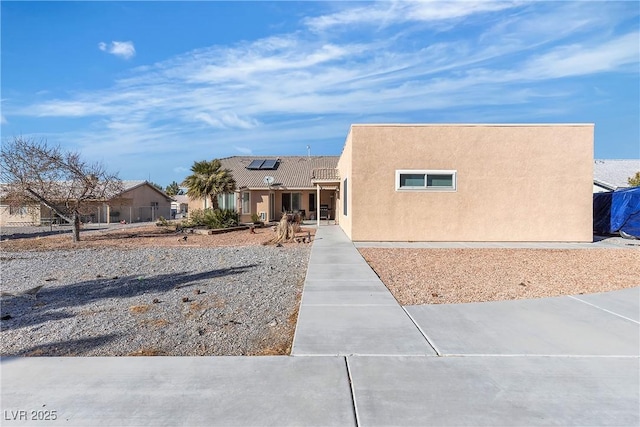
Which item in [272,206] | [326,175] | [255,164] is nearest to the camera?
[326,175]

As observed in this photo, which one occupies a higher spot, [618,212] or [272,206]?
[272,206]

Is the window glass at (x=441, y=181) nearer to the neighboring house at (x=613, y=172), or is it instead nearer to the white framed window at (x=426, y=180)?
the white framed window at (x=426, y=180)

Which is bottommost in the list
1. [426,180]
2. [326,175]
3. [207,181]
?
[426,180]

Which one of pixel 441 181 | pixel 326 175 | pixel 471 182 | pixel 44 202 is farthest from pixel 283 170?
pixel 471 182

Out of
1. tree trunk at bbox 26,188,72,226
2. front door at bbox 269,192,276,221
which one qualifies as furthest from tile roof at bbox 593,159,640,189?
tree trunk at bbox 26,188,72,226

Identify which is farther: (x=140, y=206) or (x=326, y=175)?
(x=140, y=206)

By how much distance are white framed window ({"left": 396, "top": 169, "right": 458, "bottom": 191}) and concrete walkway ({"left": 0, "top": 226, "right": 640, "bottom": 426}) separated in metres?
9.93

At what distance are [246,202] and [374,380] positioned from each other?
2570 centimetres

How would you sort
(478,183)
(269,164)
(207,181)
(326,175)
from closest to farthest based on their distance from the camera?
1. (478,183)
2. (207,181)
3. (326,175)
4. (269,164)

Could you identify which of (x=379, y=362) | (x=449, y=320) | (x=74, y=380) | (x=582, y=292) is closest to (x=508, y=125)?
(x=582, y=292)

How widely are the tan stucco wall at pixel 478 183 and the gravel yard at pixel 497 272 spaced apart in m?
2.36

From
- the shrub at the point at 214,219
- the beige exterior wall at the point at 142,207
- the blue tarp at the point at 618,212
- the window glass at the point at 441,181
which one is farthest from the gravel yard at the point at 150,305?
the beige exterior wall at the point at 142,207

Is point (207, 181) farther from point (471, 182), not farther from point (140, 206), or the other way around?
point (140, 206)

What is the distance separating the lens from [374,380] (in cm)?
350
